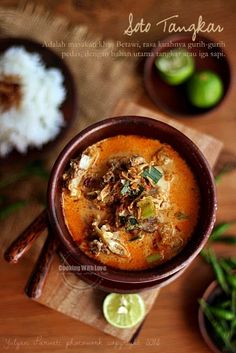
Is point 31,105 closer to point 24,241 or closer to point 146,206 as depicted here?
point 24,241

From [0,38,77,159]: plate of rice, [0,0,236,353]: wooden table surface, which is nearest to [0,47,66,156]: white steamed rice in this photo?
[0,38,77,159]: plate of rice

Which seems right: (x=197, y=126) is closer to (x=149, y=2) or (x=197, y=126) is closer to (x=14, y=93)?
(x=149, y=2)

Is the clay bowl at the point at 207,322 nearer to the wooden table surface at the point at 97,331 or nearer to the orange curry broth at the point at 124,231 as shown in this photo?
the wooden table surface at the point at 97,331

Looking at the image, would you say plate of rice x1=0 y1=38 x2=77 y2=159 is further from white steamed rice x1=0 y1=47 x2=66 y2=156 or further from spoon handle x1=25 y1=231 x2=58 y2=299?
spoon handle x1=25 y1=231 x2=58 y2=299

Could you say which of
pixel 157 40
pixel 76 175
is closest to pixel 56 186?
pixel 76 175

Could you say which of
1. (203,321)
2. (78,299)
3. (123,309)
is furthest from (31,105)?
(203,321)

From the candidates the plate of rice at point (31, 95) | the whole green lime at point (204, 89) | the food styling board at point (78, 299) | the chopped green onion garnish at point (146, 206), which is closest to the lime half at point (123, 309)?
the food styling board at point (78, 299)
